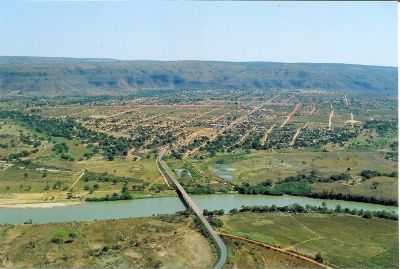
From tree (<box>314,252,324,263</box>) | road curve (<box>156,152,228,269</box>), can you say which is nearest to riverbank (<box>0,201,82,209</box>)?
road curve (<box>156,152,228,269</box>)

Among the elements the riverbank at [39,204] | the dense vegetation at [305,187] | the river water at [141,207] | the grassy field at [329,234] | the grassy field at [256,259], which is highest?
the grassy field at [256,259]

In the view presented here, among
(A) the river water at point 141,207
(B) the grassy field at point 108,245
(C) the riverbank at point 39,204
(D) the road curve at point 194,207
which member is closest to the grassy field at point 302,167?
(D) the road curve at point 194,207

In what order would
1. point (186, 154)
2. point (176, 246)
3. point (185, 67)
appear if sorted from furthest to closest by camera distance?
point (185, 67) < point (186, 154) < point (176, 246)

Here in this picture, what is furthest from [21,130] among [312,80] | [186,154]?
[312,80]

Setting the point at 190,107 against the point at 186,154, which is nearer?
the point at 186,154

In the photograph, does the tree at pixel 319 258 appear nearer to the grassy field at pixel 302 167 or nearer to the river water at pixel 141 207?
the river water at pixel 141 207

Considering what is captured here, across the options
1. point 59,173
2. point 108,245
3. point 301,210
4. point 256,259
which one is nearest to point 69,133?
point 59,173

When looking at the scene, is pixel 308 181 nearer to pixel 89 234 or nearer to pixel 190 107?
pixel 89 234

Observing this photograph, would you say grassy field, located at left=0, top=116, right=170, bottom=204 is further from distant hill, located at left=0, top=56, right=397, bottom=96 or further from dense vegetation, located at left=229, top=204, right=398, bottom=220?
distant hill, located at left=0, top=56, right=397, bottom=96
